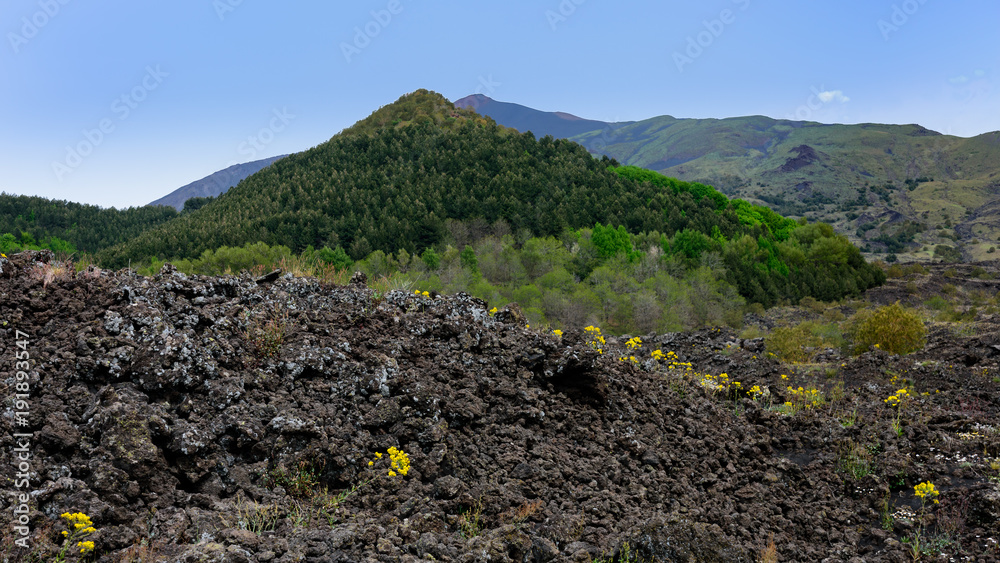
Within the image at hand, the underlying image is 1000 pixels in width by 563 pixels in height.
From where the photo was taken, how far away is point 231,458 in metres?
3.38

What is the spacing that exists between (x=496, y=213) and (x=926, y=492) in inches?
1778

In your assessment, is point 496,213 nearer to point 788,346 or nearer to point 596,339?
point 788,346

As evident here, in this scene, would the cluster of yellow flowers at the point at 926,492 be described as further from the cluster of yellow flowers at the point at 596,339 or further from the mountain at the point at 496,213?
the mountain at the point at 496,213

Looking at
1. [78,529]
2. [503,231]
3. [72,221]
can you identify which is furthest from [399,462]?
[72,221]

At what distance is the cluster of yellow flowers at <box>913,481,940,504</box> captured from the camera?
437 cm

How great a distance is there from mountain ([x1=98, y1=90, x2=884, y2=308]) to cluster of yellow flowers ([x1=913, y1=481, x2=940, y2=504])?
25820 mm

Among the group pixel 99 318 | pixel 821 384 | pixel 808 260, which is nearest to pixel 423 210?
pixel 808 260

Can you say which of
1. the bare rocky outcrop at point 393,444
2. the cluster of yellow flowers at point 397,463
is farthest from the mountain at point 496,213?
the cluster of yellow flowers at point 397,463

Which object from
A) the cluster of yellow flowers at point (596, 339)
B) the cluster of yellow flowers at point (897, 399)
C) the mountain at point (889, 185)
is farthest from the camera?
the mountain at point (889, 185)

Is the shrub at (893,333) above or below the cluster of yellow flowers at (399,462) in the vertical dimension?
below

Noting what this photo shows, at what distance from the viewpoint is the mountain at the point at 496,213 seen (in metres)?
38.7

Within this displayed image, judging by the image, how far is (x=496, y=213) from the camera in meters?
48.7

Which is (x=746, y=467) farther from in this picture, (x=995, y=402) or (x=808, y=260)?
(x=808, y=260)

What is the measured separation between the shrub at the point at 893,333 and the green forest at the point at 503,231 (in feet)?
39.8
